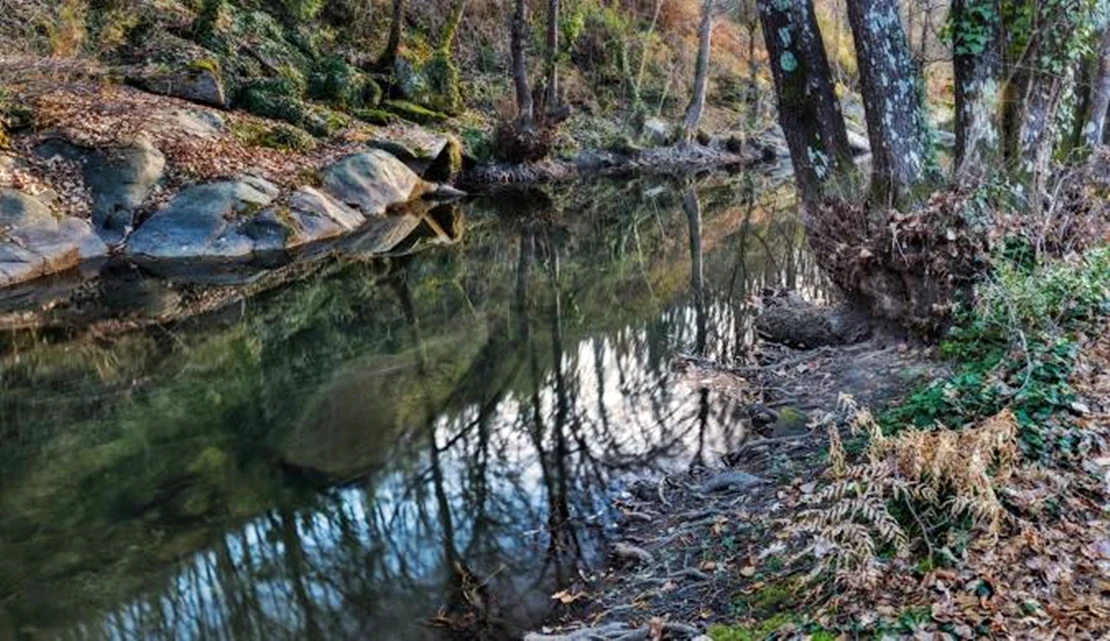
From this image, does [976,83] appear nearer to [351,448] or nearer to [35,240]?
[351,448]

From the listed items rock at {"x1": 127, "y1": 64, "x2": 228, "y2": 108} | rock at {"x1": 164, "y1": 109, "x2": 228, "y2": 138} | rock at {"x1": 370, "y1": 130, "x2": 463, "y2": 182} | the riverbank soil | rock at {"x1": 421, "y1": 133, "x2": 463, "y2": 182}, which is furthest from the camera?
rock at {"x1": 421, "y1": 133, "x2": 463, "y2": 182}

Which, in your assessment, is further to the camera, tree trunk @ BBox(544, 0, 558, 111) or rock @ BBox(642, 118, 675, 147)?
rock @ BBox(642, 118, 675, 147)

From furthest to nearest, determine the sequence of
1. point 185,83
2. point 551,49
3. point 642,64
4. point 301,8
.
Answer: point 642,64, point 301,8, point 551,49, point 185,83

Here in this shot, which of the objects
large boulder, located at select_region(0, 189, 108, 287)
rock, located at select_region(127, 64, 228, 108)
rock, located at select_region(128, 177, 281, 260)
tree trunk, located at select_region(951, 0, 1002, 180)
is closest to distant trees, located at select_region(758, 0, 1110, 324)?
tree trunk, located at select_region(951, 0, 1002, 180)

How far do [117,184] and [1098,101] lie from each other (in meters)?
13.9

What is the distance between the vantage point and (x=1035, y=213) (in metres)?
6.36

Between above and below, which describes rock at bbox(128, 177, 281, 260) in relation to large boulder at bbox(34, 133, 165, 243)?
below

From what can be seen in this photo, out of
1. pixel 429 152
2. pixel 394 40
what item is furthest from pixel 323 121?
pixel 394 40

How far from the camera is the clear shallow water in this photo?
5.07 m

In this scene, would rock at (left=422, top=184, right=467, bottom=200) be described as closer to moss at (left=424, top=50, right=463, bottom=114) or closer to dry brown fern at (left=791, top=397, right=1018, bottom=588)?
moss at (left=424, top=50, right=463, bottom=114)

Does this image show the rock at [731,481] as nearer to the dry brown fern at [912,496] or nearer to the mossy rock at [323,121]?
the dry brown fern at [912,496]

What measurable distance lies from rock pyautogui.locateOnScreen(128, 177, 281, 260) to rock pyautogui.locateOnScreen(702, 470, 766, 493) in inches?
412

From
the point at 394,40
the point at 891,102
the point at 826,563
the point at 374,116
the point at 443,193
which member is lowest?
the point at 826,563

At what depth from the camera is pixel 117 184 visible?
14.0m
